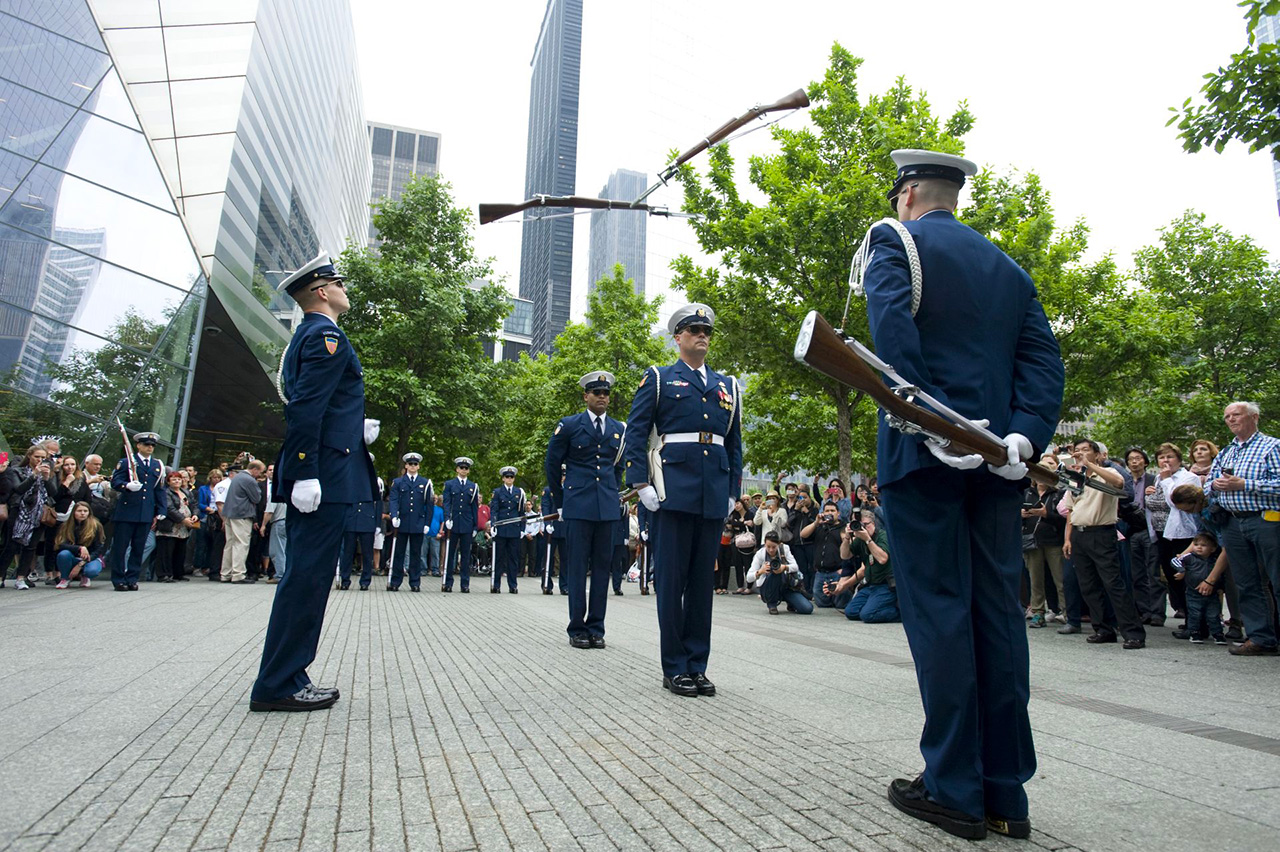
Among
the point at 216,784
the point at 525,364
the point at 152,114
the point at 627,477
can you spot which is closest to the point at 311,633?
the point at 216,784

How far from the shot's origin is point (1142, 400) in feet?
109

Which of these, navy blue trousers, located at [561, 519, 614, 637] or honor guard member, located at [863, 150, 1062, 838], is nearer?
honor guard member, located at [863, 150, 1062, 838]

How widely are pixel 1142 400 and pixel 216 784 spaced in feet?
124

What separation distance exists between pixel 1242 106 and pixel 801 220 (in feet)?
34.6

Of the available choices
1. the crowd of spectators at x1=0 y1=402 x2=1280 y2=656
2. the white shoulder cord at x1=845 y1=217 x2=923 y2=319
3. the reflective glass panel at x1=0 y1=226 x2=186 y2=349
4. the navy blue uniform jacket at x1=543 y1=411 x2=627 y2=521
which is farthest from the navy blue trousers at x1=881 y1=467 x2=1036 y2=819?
the reflective glass panel at x1=0 y1=226 x2=186 y2=349

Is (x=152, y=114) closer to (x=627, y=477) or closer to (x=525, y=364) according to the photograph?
(x=627, y=477)

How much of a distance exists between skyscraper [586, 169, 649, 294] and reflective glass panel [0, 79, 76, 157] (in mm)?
63373

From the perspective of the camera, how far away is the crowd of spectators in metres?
7.16

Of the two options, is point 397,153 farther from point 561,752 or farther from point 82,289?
point 561,752

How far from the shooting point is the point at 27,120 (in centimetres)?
1545

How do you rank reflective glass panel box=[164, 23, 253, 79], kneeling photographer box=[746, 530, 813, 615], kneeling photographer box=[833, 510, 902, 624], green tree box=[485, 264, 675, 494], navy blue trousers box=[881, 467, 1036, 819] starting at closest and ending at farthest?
navy blue trousers box=[881, 467, 1036, 819]
kneeling photographer box=[833, 510, 902, 624]
kneeling photographer box=[746, 530, 813, 615]
reflective glass panel box=[164, 23, 253, 79]
green tree box=[485, 264, 675, 494]

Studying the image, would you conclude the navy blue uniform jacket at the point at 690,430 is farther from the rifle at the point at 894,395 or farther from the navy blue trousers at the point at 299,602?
the rifle at the point at 894,395

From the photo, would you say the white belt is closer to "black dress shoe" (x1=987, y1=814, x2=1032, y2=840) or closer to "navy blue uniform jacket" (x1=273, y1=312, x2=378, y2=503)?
"navy blue uniform jacket" (x1=273, y1=312, x2=378, y2=503)

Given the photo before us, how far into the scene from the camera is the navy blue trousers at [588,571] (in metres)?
6.56
